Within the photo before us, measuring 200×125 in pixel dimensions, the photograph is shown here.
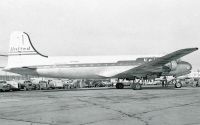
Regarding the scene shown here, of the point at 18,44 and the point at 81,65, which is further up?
the point at 18,44

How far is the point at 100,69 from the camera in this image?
3231 cm

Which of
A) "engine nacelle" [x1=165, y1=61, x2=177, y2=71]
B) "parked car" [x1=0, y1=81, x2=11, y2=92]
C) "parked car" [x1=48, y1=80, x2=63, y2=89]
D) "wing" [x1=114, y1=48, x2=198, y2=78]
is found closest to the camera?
"wing" [x1=114, y1=48, x2=198, y2=78]

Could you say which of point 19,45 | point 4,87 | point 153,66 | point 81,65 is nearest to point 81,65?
point 81,65

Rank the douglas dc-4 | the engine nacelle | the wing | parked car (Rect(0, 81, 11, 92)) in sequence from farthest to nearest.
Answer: parked car (Rect(0, 81, 11, 92)) → the engine nacelle → the douglas dc-4 → the wing

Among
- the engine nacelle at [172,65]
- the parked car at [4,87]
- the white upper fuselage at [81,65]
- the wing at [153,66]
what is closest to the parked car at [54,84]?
the parked car at [4,87]

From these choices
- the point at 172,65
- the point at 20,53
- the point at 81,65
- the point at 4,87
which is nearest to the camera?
the point at 81,65

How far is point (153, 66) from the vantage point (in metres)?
30.5

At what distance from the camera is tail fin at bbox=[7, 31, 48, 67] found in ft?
104

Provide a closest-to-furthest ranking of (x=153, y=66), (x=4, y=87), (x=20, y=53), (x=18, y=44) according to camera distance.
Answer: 1. (x=153, y=66)
2. (x=20, y=53)
3. (x=18, y=44)
4. (x=4, y=87)

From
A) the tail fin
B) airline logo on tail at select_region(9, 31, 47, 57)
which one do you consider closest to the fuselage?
the tail fin

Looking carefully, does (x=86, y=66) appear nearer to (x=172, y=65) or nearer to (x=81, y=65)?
(x=81, y=65)

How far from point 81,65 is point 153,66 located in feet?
27.0

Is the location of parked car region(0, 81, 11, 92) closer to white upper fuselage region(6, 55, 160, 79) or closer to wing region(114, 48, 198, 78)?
white upper fuselage region(6, 55, 160, 79)

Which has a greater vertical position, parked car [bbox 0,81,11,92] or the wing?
the wing
